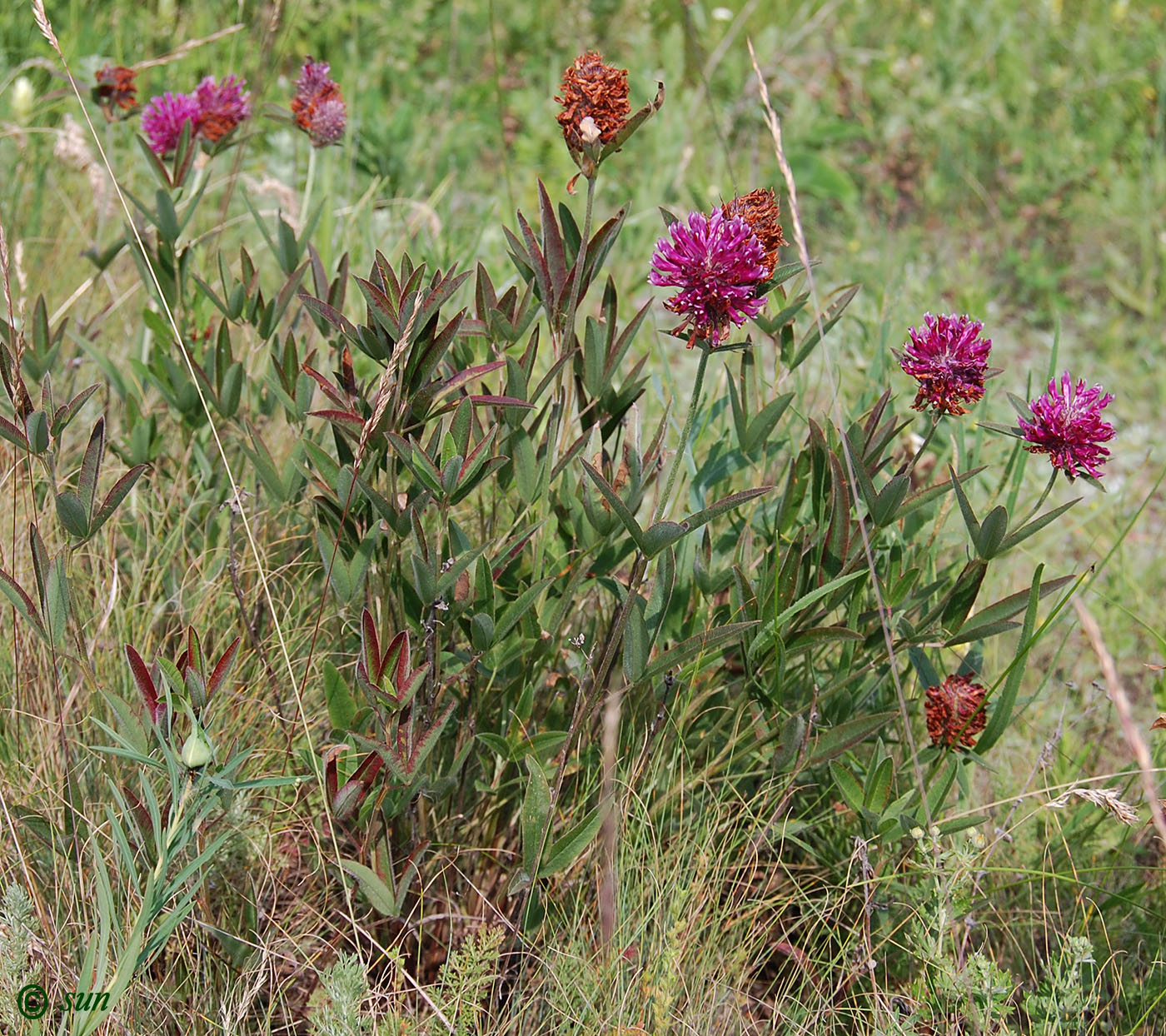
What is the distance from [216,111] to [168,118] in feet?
0.24

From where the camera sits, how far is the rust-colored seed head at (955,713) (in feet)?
4.60

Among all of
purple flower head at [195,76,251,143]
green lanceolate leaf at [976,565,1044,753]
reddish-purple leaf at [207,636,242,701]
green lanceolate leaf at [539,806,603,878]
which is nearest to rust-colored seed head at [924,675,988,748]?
green lanceolate leaf at [976,565,1044,753]

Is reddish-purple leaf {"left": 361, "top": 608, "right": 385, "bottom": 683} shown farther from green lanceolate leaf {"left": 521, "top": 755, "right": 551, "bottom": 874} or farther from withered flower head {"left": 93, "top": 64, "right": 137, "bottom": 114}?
withered flower head {"left": 93, "top": 64, "right": 137, "bottom": 114}

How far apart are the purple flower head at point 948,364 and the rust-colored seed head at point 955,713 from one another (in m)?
0.34

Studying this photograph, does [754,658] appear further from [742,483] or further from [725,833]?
[742,483]

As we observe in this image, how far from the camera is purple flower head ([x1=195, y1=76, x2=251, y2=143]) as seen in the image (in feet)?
6.07

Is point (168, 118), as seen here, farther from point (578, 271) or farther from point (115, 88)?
point (578, 271)

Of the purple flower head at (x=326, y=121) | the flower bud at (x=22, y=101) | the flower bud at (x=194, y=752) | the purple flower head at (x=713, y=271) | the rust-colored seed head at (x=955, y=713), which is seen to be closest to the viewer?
the flower bud at (x=194, y=752)

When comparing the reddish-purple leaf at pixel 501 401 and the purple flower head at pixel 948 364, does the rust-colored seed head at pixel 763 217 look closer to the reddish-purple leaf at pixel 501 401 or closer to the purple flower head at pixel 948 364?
the purple flower head at pixel 948 364

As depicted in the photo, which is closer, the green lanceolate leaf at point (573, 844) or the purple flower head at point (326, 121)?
the green lanceolate leaf at point (573, 844)

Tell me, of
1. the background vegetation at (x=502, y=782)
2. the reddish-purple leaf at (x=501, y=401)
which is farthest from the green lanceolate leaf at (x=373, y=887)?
the reddish-purple leaf at (x=501, y=401)

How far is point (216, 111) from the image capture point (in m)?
1.86

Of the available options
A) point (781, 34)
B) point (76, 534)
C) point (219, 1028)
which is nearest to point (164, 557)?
point (76, 534)

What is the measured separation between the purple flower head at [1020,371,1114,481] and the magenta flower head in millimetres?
1119
